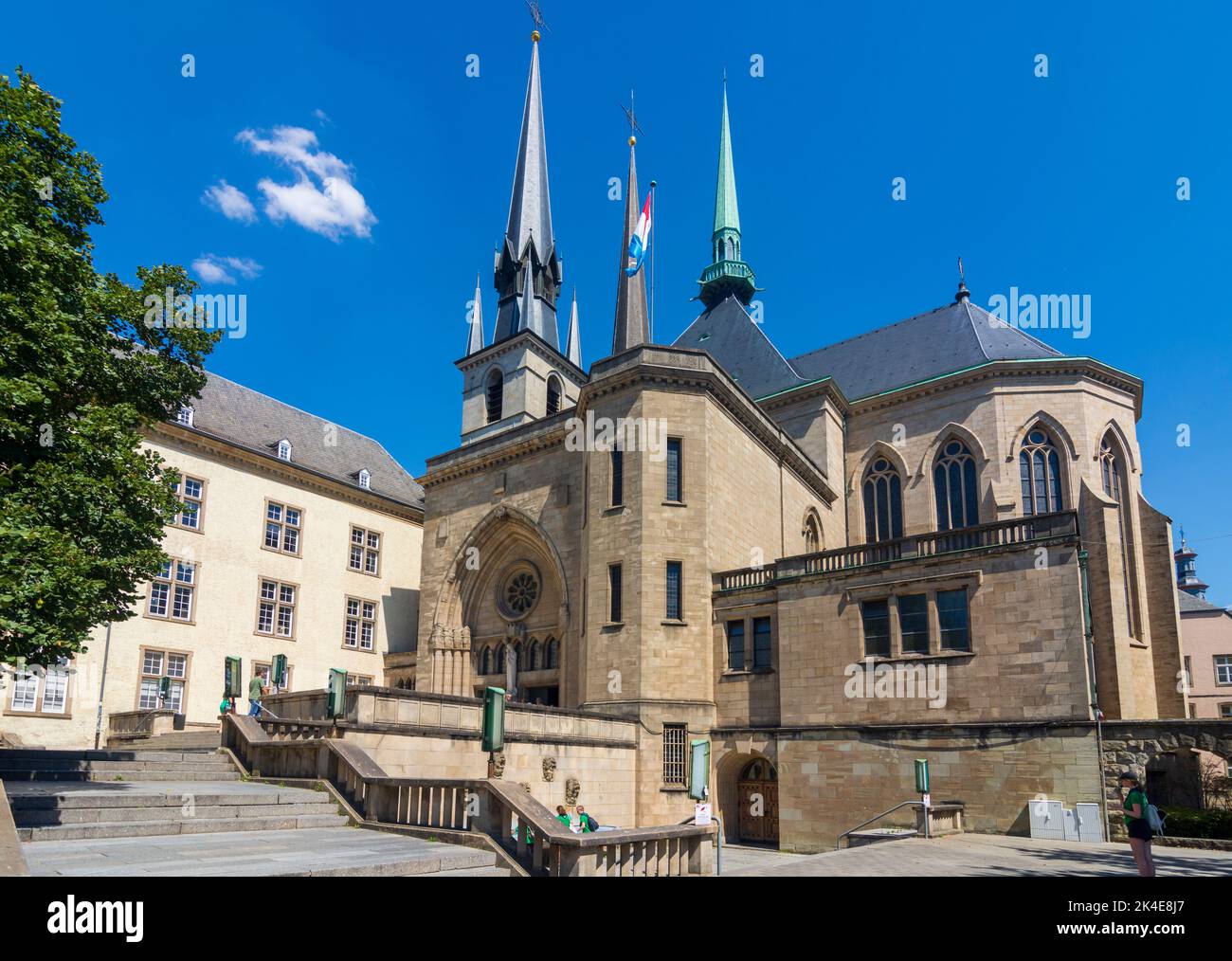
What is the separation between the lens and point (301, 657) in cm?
3503

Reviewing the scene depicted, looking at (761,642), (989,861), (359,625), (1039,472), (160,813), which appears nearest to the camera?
(160,813)

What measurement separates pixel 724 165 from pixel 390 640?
3956cm

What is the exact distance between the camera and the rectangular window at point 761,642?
26.0 metres

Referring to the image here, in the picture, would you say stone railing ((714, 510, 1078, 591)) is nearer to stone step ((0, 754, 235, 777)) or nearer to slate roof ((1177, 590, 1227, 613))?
stone step ((0, 754, 235, 777))

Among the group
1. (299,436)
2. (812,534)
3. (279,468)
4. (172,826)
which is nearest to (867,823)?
(812,534)

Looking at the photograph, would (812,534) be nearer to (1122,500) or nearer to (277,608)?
(1122,500)

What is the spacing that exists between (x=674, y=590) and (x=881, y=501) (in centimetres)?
1569

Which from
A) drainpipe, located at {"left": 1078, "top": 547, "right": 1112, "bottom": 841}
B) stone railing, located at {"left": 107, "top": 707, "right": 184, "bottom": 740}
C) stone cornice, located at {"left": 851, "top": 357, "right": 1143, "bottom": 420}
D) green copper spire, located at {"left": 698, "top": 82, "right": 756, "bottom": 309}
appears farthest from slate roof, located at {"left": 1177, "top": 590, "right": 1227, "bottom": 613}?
stone railing, located at {"left": 107, "top": 707, "right": 184, "bottom": 740}

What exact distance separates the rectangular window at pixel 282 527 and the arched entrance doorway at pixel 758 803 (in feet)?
66.7

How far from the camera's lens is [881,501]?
126ft

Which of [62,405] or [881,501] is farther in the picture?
[881,501]

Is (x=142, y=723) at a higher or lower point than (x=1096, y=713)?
lower

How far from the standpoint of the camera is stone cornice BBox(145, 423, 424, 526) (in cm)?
3169
